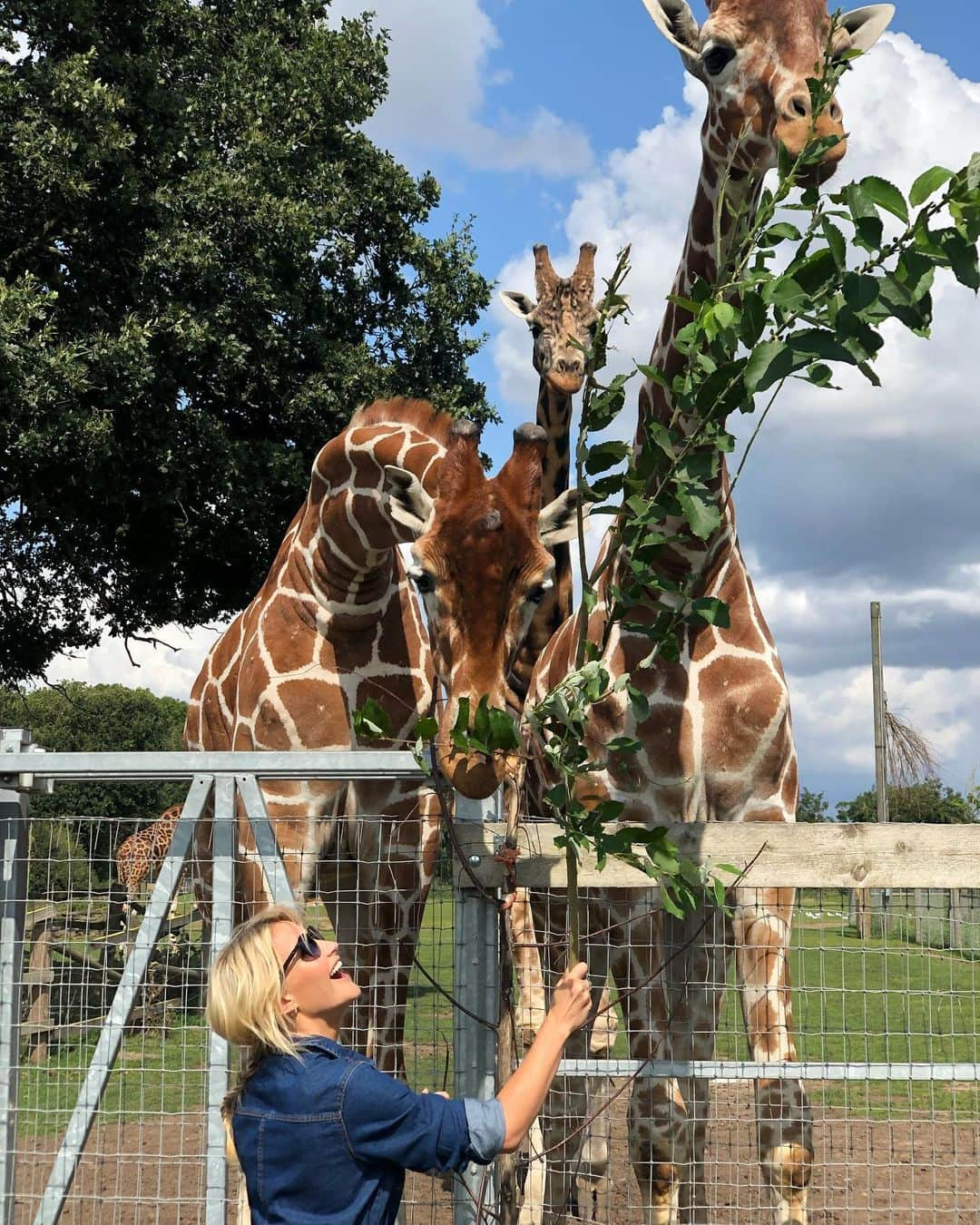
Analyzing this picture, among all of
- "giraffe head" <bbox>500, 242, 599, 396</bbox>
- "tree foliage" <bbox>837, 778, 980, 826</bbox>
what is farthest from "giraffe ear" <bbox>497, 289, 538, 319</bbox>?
"tree foliage" <bbox>837, 778, 980, 826</bbox>

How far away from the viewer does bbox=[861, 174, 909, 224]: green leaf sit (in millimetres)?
2789

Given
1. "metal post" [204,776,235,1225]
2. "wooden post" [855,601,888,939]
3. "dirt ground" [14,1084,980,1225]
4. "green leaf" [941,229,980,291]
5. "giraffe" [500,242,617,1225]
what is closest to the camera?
"green leaf" [941,229,980,291]

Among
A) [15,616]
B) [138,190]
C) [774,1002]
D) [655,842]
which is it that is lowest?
[774,1002]

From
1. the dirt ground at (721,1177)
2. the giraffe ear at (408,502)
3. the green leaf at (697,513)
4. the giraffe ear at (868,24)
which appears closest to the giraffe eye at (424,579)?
the giraffe ear at (408,502)

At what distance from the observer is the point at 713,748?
188 inches

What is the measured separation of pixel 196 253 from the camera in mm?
12477

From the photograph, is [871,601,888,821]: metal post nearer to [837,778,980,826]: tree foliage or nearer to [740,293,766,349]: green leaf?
[837,778,980,826]: tree foliage

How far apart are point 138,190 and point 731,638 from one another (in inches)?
376

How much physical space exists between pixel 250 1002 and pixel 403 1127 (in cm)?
40

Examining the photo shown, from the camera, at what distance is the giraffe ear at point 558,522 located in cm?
439

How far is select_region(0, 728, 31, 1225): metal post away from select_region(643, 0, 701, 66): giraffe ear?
3.24 m

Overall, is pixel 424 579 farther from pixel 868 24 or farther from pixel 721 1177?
pixel 721 1177

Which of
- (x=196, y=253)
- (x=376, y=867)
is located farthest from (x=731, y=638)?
(x=196, y=253)

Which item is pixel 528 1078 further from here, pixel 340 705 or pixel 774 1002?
pixel 340 705
